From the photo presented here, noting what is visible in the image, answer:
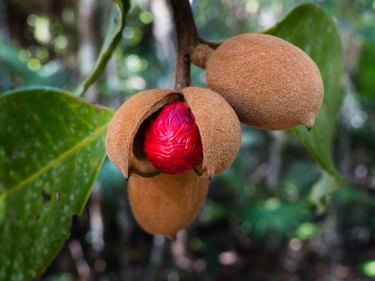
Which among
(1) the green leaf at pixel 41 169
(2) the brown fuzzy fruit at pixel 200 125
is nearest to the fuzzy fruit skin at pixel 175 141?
(2) the brown fuzzy fruit at pixel 200 125

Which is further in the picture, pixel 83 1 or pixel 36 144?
pixel 83 1

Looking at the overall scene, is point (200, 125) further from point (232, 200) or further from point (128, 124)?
point (232, 200)

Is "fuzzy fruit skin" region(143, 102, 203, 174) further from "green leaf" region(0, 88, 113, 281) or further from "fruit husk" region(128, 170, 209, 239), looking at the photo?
"green leaf" region(0, 88, 113, 281)

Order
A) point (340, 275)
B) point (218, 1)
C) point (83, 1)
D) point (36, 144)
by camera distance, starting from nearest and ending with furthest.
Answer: point (36, 144), point (83, 1), point (340, 275), point (218, 1)

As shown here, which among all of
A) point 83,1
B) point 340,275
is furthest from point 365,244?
point 83,1

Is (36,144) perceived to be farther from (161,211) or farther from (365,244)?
(365,244)

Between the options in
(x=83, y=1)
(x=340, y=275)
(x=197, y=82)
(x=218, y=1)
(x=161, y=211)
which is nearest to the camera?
(x=161, y=211)

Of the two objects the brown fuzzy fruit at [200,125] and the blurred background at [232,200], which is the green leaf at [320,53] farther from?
the blurred background at [232,200]
